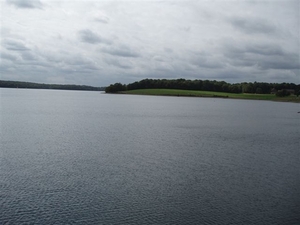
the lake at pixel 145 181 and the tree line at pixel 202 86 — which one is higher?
the tree line at pixel 202 86

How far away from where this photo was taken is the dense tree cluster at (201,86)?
143750 millimetres

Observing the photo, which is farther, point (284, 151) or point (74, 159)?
point (284, 151)

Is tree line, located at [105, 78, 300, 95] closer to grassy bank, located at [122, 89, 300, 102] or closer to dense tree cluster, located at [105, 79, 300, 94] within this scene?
dense tree cluster, located at [105, 79, 300, 94]

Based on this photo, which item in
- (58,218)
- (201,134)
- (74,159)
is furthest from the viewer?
(201,134)

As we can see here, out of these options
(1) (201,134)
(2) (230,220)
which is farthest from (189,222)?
(1) (201,134)

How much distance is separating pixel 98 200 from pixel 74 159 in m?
6.31

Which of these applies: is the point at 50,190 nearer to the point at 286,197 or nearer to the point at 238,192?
the point at 238,192

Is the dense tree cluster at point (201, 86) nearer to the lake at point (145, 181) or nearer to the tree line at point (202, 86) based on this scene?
the tree line at point (202, 86)

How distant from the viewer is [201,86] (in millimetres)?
144000

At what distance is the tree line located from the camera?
144 m

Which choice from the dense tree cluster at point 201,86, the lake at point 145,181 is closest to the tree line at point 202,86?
the dense tree cluster at point 201,86

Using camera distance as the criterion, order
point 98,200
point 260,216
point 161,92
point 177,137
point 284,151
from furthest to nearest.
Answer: point 161,92 → point 177,137 → point 284,151 → point 98,200 → point 260,216

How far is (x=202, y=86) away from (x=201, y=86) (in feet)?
1.35

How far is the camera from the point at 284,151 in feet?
74.0
